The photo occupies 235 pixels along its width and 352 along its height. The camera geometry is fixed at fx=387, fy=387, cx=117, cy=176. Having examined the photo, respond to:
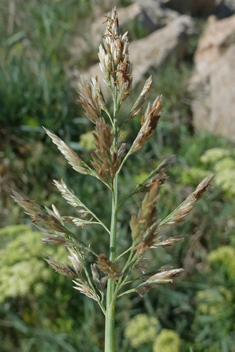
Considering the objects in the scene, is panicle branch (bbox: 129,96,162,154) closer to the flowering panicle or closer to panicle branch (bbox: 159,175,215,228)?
the flowering panicle

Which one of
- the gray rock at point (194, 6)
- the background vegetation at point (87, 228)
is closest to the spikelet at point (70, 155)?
the background vegetation at point (87, 228)

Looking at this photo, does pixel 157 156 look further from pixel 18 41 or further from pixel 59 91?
pixel 18 41

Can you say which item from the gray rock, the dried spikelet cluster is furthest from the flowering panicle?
the gray rock

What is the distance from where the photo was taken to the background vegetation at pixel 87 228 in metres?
2.96

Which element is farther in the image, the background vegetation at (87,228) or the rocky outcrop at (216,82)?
the rocky outcrop at (216,82)

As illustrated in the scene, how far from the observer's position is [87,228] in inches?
149

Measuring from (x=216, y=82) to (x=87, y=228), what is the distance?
11.6 feet

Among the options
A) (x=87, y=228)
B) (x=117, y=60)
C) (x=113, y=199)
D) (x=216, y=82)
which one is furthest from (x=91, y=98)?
(x=216, y=82)

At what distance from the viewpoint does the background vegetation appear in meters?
2.96

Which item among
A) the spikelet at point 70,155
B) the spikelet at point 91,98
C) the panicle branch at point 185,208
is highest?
the spikelet at point 91,98

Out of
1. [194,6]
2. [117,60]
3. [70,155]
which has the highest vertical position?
[117,60]

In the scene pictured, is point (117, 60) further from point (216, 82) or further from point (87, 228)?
point (216, 82)

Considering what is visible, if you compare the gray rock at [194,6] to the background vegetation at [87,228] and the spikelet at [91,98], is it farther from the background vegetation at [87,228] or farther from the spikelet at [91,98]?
the spikelet at [91,98]

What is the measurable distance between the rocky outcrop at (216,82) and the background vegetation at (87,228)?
267 mm
